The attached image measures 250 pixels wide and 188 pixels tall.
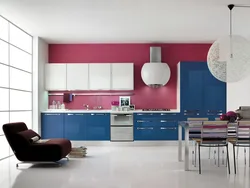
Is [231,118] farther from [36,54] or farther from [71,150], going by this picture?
[36,54]

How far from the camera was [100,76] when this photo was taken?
9102 millimetres

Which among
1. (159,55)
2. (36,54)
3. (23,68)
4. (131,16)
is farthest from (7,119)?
(159,55)

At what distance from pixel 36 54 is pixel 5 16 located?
6.50 ft

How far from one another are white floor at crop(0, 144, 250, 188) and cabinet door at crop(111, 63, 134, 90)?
99.0 inches

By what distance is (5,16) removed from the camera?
6.75 meters

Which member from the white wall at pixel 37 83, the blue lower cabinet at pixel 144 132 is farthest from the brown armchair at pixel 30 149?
the blue lower cabinet at pixel 144 132

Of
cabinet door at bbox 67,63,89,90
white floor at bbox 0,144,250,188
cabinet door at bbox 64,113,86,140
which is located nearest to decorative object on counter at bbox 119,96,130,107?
cabinet door at bbox 67,63,89,90

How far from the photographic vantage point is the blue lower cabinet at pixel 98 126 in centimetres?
884

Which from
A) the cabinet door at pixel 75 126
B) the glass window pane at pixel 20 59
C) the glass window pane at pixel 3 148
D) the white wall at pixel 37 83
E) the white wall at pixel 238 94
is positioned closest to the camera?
the glass window pane at pixel 3 148

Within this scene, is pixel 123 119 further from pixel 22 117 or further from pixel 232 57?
pixel 232 57

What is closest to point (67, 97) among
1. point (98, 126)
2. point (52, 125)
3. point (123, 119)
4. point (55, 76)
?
point (55, 76)

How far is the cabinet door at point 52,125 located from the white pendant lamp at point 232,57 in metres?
4.78

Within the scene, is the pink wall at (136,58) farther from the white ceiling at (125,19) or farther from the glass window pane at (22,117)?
the glass window pane at (22,117)

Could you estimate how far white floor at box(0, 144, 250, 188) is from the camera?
457 centimetres
